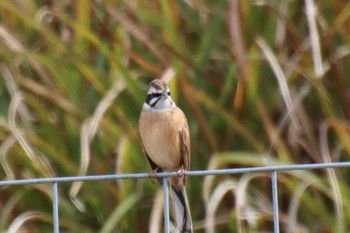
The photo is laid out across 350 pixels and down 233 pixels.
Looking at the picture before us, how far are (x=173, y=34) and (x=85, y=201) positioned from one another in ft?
Result: 3.03

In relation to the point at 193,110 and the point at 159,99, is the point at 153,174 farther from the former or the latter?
the point at 193,110

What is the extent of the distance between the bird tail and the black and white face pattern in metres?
0.38

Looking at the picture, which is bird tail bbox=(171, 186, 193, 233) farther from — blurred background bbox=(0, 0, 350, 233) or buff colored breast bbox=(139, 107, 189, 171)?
blurred background bbox=(0, 0, 350, 233)

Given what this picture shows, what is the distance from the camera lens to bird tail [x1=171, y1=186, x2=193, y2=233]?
4398mm

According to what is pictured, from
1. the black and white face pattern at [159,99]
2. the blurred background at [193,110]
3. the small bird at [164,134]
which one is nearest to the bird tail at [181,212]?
the small bird at [164,134]

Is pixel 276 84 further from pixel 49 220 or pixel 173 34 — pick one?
pixel 49 220

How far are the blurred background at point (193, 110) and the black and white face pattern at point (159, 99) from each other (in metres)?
0.55

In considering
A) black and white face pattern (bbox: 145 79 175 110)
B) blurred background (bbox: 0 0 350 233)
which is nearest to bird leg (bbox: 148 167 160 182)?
black and white face pattern (bbox: 145 79 175 110)

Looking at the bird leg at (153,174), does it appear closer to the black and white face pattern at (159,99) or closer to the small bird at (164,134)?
the small bird at (164,134)

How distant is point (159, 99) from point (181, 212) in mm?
537

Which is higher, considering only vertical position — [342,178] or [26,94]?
[26,94]

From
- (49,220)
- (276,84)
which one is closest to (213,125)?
(276,84)

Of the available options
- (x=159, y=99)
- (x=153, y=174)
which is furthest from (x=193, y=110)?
(x=153, y=174)

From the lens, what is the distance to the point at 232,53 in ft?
19.4
